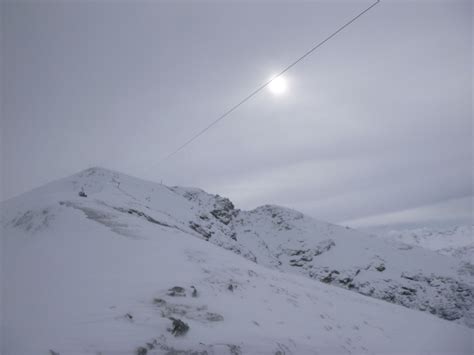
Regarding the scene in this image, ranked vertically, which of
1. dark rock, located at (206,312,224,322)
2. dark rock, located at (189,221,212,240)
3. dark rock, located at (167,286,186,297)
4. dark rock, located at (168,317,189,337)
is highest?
dark rock, located at (189,221,212,240)

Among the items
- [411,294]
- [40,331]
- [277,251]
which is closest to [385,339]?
[40,331]

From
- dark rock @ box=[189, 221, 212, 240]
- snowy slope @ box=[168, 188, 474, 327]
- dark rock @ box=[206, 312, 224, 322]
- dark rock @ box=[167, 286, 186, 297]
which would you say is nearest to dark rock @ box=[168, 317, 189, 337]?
dark rock @ box=[206, 312, 224, 322]

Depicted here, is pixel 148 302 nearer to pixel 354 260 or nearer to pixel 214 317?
pixel 214 317

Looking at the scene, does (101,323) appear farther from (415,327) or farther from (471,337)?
(471,337)

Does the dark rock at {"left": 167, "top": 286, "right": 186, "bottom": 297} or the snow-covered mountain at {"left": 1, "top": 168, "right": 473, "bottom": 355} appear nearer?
the snow-covered mountain at {"left": 1, "top": 168, "right": 473, "bottom": 355}

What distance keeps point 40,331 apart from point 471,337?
22.9 metres

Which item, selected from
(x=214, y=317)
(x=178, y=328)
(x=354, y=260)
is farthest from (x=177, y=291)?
(x=354, y=260)

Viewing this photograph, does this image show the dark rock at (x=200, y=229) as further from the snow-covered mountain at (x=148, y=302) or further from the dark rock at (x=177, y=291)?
the dark rock at (x=177, y=291)

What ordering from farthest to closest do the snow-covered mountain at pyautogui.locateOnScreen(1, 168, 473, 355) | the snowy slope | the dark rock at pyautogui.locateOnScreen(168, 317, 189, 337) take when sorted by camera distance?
the snowy slope
the dark rock at pyautogui.locateOnScreen(168, 317, 189, 337)
the snow-covered mountain at pyautogui.locateOnScreen(1, 168, 473, 355)

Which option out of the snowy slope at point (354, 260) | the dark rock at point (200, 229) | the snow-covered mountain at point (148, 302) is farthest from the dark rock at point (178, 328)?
the snowy slope at point (354, 260)

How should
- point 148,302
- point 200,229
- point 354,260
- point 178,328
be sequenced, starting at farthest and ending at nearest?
point 354,260
point 200,229
point 148,302
point 178,328

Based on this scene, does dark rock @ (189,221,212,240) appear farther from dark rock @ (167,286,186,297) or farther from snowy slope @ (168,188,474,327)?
dark rock @ (167,286,186,297)

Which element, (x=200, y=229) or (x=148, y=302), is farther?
(x=200, y=229)

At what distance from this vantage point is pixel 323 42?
10.7 m
